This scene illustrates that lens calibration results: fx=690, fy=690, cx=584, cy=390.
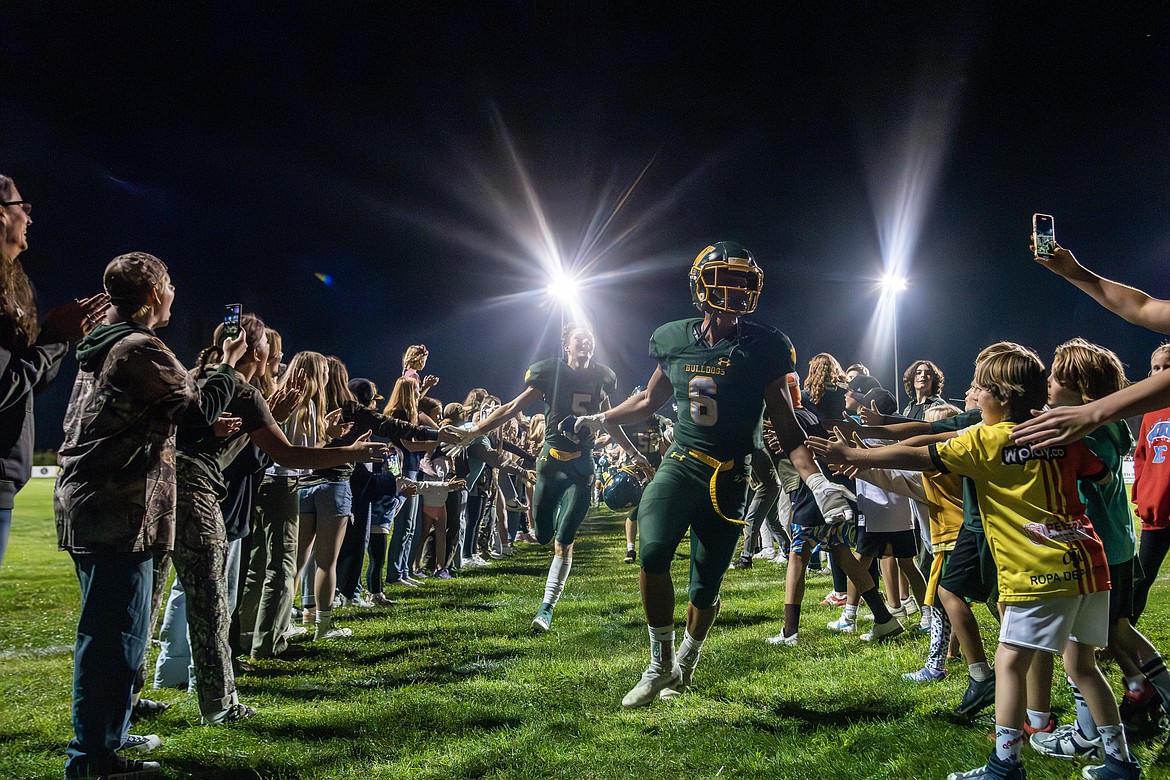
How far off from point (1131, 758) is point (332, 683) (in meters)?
4.72

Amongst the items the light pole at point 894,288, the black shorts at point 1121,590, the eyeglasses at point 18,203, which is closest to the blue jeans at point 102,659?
the eyeglasses at point 18,203

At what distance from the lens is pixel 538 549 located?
15086mm

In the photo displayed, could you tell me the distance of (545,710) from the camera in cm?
436

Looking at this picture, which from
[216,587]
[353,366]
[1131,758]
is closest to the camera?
[1131,758]

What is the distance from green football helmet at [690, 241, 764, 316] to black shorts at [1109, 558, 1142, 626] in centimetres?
243

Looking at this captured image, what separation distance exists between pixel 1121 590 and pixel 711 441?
7.57ft

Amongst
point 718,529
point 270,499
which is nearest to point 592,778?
point 718,529

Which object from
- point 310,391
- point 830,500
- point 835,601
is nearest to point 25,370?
point 310,391

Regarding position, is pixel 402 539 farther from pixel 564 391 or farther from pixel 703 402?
pixel 703 402

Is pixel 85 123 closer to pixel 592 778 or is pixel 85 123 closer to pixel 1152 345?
pixel 592 778

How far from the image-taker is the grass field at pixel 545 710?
138 inches

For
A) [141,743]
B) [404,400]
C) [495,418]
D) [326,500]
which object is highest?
[404,400]

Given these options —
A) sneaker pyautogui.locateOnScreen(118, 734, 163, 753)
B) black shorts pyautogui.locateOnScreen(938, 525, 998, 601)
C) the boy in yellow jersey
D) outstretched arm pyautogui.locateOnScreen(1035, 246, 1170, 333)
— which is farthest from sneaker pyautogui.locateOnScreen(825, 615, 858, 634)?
sneaker pyautogui.locateOnScreen(118, 734, 163, 753)

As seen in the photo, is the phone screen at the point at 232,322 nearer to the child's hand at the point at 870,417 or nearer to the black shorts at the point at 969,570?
the child's hand at the point at 870,417
